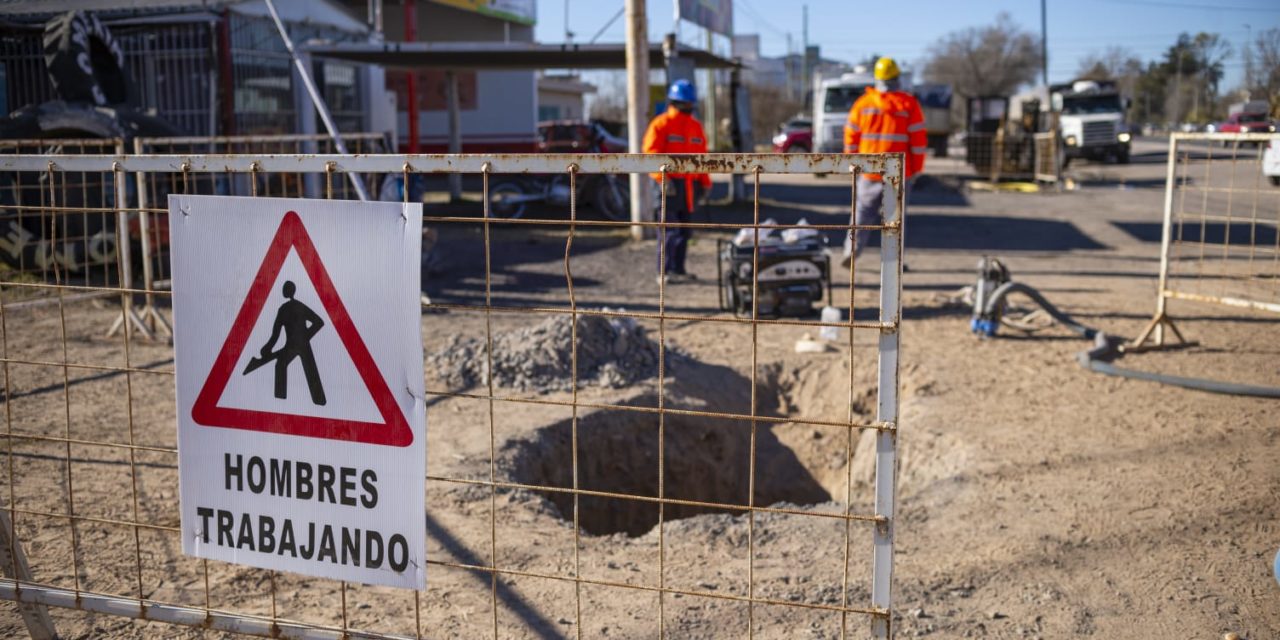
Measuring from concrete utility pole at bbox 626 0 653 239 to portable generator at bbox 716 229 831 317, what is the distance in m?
4.46

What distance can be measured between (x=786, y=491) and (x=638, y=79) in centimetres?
768

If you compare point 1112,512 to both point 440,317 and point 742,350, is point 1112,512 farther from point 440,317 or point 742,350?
point 440,317

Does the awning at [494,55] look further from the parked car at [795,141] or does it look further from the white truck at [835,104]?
the parked car at [795,141]

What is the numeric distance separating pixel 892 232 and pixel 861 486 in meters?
4.16

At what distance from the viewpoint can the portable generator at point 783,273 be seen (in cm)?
866

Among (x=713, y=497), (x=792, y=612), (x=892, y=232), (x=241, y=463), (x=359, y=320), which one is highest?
(x=892, y=232)

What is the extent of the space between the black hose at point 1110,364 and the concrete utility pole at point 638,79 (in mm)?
5976

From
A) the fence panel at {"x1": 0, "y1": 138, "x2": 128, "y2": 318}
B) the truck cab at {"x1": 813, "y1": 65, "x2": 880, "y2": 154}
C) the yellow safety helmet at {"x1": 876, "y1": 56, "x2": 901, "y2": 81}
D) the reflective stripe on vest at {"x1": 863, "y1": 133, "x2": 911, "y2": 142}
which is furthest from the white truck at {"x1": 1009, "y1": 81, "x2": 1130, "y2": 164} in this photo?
the fence panel at {"x1": 0, "y1": 138, "x2": 128, "y2": 318}

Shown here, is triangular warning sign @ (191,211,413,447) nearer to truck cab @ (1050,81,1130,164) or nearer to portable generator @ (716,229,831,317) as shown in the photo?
portable generator @ (716,229,831,317)

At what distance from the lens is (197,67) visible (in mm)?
15484

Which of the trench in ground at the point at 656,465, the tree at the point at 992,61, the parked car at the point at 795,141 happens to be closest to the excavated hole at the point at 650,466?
the trench in ground at the point at 656,465

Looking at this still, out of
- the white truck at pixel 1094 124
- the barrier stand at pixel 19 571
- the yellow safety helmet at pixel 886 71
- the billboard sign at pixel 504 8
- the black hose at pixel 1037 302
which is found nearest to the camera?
the barrier stand at pixel 19 571

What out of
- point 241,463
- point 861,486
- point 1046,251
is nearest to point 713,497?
point 861,486

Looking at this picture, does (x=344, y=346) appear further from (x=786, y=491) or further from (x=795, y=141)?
(x=795, y=141)
